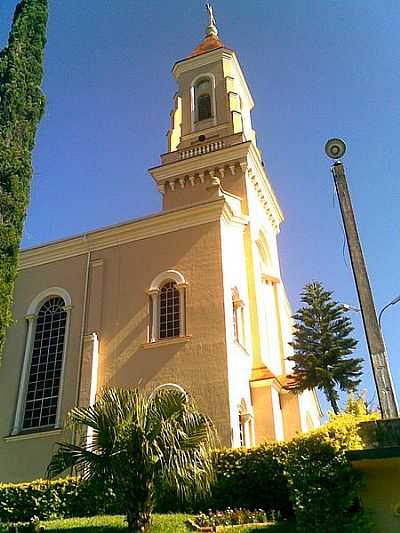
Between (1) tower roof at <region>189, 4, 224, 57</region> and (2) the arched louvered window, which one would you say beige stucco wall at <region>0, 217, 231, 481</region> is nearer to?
(2) the arched louvered window

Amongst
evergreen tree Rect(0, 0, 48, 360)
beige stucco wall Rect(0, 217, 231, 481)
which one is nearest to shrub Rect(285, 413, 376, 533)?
beige stucco wall Rect(0, 217, 231, 481)

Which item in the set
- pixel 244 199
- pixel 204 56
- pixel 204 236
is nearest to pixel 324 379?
pixel 204 236

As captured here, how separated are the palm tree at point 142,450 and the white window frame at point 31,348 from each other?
9.41 meters

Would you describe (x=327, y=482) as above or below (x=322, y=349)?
below

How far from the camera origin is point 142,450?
1104 cm

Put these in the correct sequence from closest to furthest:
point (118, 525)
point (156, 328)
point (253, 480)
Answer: point (118, 525) < point (253, 480) < point (156, 328)

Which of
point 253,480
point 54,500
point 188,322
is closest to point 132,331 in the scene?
point 188,322

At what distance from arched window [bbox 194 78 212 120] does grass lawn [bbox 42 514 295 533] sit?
23.8 m

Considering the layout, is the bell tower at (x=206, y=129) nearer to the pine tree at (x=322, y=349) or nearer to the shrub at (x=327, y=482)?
the pine tree at (x=322, y=349)

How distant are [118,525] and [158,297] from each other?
10.2 m

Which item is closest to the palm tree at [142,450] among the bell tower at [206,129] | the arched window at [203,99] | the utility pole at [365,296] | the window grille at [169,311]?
the utility pole at [365,296]

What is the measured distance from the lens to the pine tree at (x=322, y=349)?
22.6 meters

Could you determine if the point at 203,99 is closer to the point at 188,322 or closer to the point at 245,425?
the point at 188,322

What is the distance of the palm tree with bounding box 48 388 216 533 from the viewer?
11094 millimetres
